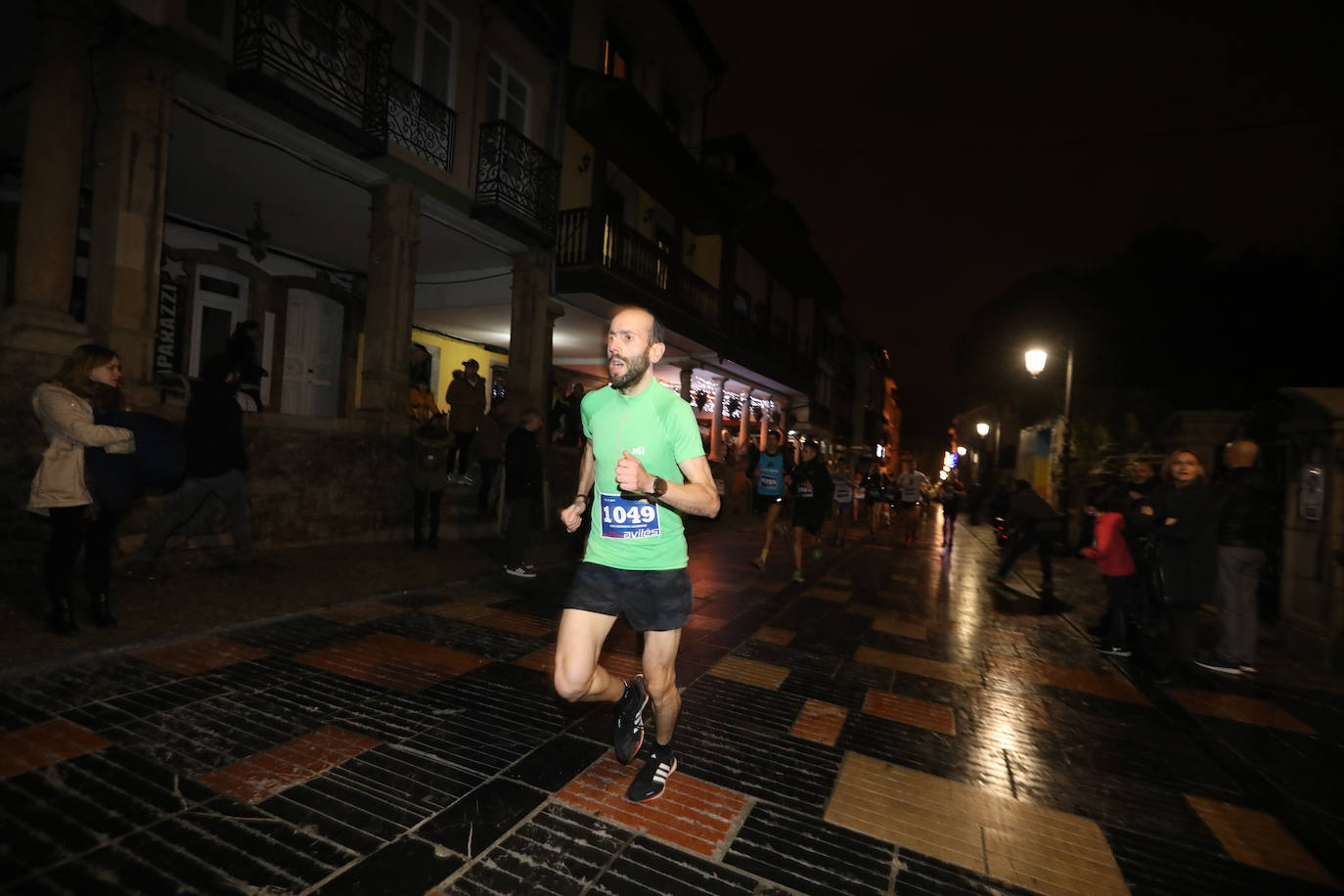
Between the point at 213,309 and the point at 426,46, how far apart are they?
5.85 metres

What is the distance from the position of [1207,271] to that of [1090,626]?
23.8 metres

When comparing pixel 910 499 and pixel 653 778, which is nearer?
pixel 653 778

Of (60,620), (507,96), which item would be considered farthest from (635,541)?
(507,96)

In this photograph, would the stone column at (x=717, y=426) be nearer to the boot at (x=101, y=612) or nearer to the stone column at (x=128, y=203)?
the stone column at (x=128, y=203)

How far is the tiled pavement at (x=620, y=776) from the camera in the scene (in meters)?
2.19

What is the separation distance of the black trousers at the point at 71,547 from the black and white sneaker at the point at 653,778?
12.6 ft

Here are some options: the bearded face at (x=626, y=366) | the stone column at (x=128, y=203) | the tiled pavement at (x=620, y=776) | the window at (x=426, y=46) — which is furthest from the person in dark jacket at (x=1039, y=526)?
the window at (x=426, y=46)

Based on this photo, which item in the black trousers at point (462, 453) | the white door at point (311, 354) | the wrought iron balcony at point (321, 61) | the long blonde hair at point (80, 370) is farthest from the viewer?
the white door at point (311, 354)

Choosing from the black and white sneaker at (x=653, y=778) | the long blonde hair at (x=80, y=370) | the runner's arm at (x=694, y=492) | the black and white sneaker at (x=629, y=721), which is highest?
the long blonde hair at (x=80, y=370)

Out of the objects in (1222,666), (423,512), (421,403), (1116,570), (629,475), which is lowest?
(1222,666)

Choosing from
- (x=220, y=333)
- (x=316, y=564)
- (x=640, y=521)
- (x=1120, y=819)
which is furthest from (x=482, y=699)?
(x=220, y=333)

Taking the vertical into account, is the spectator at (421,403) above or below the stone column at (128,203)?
below

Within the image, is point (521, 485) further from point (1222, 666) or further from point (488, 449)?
point (1222, 666)

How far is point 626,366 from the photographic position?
2.53m
